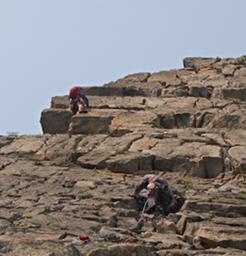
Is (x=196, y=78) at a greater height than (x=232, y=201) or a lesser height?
greater

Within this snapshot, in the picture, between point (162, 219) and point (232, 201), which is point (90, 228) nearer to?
point (162, 219)

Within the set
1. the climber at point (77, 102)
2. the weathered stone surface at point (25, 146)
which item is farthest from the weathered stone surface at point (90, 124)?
the weathered stone surface at point (25, 146)

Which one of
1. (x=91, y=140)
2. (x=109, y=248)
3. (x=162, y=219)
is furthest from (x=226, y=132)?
(x=109, y=248)

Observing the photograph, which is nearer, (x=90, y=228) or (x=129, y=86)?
(x=90, y=228)

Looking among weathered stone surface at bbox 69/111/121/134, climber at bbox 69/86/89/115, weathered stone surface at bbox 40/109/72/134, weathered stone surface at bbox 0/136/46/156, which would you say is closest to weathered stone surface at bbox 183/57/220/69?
climber at bbox 69/86/89/115

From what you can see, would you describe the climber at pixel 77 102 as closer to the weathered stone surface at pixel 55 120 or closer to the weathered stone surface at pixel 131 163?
the weathered stone surface at pixel 55 120

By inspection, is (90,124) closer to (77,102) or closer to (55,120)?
(77,102)

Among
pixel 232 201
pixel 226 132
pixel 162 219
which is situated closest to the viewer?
pixel 162 219

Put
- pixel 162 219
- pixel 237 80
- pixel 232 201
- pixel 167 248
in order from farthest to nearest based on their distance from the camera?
pixel 237 80, pixel 232 201, pixel 162 219, pixel 167 248

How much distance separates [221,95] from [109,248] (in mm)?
20852

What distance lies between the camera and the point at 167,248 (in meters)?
13.7

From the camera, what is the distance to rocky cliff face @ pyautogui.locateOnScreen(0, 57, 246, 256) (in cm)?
1419

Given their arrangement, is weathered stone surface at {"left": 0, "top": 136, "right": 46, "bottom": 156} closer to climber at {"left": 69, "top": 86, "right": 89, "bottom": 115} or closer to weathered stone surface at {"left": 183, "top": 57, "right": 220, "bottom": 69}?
climber at {"left": 69, "top": 86, "right": 89, "bottom": 115}

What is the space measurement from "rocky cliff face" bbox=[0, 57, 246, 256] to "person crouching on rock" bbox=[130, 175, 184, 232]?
0.34m
